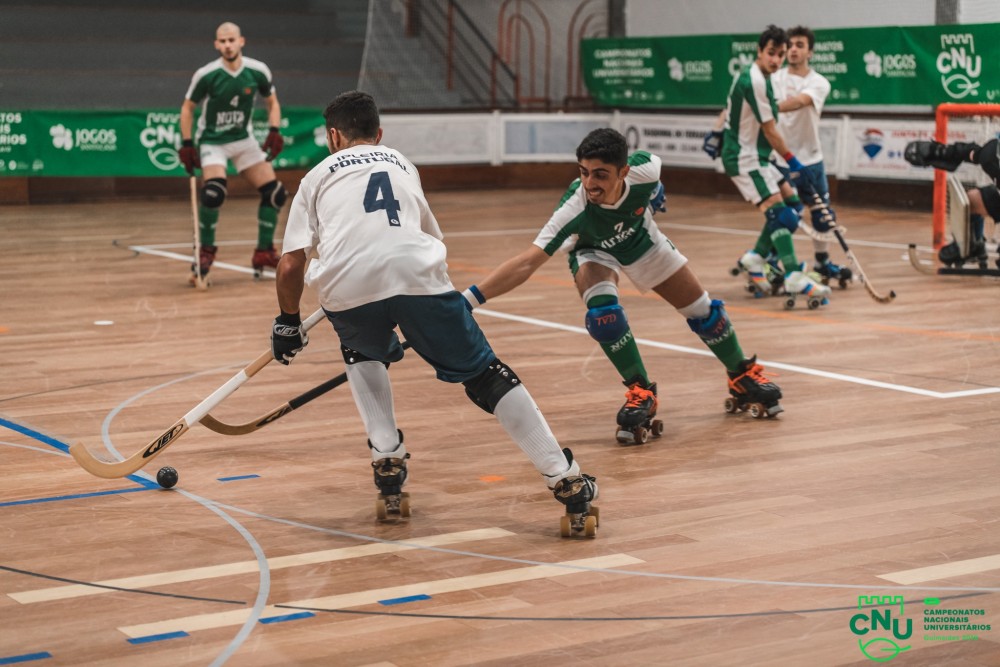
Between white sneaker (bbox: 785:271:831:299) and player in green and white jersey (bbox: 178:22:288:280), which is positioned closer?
white sneaker (bbox: 785:271:831:299)

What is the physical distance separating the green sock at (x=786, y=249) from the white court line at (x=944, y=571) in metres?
5.74

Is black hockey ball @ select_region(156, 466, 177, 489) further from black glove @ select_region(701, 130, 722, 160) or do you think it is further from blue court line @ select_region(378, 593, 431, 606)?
black glove @ select_region(701, 130, 722, 160)

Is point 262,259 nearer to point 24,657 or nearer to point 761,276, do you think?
point 761,276

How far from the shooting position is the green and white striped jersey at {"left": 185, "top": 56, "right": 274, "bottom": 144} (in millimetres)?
11242

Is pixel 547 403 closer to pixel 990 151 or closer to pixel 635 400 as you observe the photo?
pixel 635 400

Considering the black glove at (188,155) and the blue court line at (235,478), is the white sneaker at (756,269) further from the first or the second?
the blue court line at (235,478)

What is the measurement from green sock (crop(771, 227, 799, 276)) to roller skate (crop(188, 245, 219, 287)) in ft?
14.1

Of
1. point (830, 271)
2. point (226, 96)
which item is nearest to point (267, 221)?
point (226, 96)

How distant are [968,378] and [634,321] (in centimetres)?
256

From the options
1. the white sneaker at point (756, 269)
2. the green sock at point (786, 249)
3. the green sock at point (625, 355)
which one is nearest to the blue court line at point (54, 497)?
the green sock at point (625, 355)

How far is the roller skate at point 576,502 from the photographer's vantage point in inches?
194

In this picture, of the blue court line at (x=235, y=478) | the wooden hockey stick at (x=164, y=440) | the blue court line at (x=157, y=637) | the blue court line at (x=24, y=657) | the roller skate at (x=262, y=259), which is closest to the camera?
the blue court line at (x=24, y=657)

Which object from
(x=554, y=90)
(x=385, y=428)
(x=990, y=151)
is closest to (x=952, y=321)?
(x=990, y=151)

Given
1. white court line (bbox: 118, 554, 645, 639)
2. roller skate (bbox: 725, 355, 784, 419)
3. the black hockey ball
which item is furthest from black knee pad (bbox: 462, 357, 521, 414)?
roller skate (bbox: 725, 355, 784, 419)
